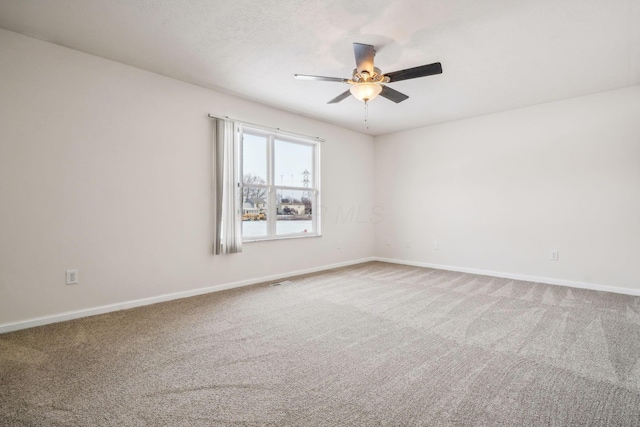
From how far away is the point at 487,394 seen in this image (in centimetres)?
168

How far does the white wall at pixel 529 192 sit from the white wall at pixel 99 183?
3225 millimetres

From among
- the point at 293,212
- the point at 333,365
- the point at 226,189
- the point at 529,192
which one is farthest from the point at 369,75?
the point at 529,192

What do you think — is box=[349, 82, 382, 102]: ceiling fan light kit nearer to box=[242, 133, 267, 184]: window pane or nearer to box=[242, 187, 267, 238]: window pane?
box=[242, 133, 267, 184]: window pane

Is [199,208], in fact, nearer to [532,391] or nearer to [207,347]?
[207,347]

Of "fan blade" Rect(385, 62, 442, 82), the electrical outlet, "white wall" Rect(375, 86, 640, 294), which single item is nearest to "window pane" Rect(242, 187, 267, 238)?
the electrical outlet

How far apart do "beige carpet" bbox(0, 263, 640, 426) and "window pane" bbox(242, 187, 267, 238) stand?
1208 millimetres

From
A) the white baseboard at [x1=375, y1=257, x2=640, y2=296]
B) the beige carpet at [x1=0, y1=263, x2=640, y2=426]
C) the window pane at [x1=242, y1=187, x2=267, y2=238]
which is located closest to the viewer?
the beige carpet at [x1=0, y1=263, x2=640, y2=426]

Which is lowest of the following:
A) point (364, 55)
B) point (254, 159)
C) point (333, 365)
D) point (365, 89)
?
point (333, 365)

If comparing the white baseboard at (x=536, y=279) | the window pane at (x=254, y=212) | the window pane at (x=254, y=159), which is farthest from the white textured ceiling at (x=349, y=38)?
the white baseboard at (x=536, y=279)

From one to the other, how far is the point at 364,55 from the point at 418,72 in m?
0.48

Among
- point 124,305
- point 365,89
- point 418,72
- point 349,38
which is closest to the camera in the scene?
point 418,72

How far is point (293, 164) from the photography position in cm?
493

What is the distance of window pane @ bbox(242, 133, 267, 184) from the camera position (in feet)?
14.0

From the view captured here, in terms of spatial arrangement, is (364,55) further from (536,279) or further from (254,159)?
(536,279)
